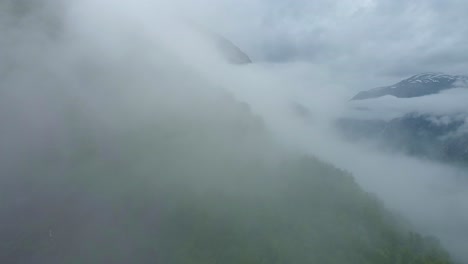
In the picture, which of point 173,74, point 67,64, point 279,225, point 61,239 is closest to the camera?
point 61,239

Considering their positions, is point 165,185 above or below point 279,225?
above

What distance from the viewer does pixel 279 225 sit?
88.2 m

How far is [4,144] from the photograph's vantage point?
84.5 meters

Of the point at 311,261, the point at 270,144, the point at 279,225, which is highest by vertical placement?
the point at 270,144

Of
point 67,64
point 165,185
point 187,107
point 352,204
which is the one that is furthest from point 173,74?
point 352,204

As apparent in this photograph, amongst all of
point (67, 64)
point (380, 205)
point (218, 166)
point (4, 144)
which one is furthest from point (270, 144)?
point (4, 144)

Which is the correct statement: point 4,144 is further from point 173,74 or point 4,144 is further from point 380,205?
point 380,205

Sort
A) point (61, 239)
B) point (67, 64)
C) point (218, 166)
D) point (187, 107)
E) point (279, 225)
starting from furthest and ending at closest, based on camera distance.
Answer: point (187, 107), point (67, 64), point (218, 166), point (279, 225), point (61, 239)

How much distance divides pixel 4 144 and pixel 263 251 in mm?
51211

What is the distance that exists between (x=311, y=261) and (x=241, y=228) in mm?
13840

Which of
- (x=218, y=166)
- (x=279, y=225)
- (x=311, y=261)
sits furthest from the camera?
(x=218, y=166)

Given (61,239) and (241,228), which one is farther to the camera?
(241,228)

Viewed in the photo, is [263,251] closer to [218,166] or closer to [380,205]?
[218,166]

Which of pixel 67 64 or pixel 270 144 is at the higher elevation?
pixel 67 64
